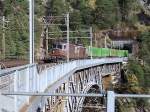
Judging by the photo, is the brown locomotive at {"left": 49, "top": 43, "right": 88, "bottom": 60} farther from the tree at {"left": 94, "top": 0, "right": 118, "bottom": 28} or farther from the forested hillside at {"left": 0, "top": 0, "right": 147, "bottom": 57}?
the tree at {"left": 94, "top": 0, "right": 118, "bottom": 28}

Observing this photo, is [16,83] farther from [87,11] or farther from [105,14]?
[105,14]

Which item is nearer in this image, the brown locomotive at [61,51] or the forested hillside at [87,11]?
the brown locomotive at [61,51]

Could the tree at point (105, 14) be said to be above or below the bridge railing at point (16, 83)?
above

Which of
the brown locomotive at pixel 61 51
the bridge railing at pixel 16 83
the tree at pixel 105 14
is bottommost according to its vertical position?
the brown locomotive at pixel 61 51

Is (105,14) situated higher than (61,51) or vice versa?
(105,14)

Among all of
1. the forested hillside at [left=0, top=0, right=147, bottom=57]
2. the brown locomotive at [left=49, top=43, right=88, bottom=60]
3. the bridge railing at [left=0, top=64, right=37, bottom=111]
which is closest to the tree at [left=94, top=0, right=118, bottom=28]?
the forested hillside at [left=0, top=0, right=147, bottom=57]

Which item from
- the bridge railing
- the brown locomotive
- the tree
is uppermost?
the tree

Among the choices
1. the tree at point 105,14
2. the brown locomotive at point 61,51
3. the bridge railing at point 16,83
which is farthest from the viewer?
the tree at point 105,14

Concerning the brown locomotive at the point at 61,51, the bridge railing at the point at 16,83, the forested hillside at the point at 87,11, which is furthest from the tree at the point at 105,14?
the bridge railing at the point at 16,83

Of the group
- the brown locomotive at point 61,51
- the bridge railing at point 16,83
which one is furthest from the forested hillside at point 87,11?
the bridge railing at point 16,83

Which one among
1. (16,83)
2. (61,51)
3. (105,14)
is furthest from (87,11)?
(16,83)

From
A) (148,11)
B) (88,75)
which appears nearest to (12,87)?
(88,75)

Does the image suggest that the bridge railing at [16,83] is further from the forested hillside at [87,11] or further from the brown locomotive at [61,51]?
the forested hillside at [87,11]

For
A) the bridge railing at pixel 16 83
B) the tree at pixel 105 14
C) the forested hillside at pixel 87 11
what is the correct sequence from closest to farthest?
the bridge railing at pixel 16 83, the forested hillside at pixel 87 11, the tree at pixel 105 14
